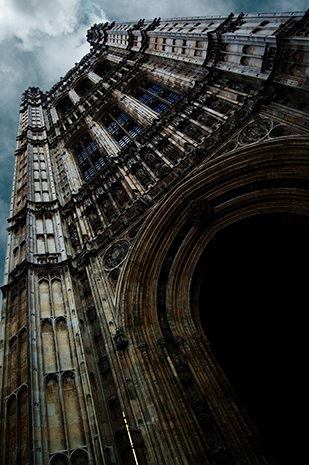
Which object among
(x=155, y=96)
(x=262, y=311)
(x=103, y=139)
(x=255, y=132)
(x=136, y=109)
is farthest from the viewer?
(x=103, y=139)

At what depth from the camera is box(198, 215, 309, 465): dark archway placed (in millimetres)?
10547

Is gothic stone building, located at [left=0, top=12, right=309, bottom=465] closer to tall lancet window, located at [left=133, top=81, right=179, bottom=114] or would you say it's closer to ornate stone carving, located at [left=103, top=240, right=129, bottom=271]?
ornate stone carving, located at [left=103, top=240, right=129, bottom=271]

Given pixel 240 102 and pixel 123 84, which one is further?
pixel 123 84

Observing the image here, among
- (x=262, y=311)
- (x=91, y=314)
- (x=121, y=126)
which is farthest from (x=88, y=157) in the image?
(x=262, y=311)

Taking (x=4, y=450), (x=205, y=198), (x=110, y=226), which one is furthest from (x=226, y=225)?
(x=4, y=450)

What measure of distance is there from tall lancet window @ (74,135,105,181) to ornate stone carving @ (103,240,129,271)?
6.94 m

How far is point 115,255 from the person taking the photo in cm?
1219

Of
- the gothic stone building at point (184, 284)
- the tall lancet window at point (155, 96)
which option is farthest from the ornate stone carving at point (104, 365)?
the tall lancet window at point (155, 96)

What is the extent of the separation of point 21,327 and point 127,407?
13.7 feet

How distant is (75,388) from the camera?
8703 millimetres

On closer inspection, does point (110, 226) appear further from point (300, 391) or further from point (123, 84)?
point (123, 84)

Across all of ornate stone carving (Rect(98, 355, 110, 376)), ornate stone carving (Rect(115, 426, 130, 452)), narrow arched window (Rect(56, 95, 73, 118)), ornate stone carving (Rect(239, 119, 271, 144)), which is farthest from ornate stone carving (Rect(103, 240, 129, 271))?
narrow arched window (Rect(56, 95, 73, 118))

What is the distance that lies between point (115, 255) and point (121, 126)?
1014 centimetres

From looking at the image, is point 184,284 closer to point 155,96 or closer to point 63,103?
point 155,96
